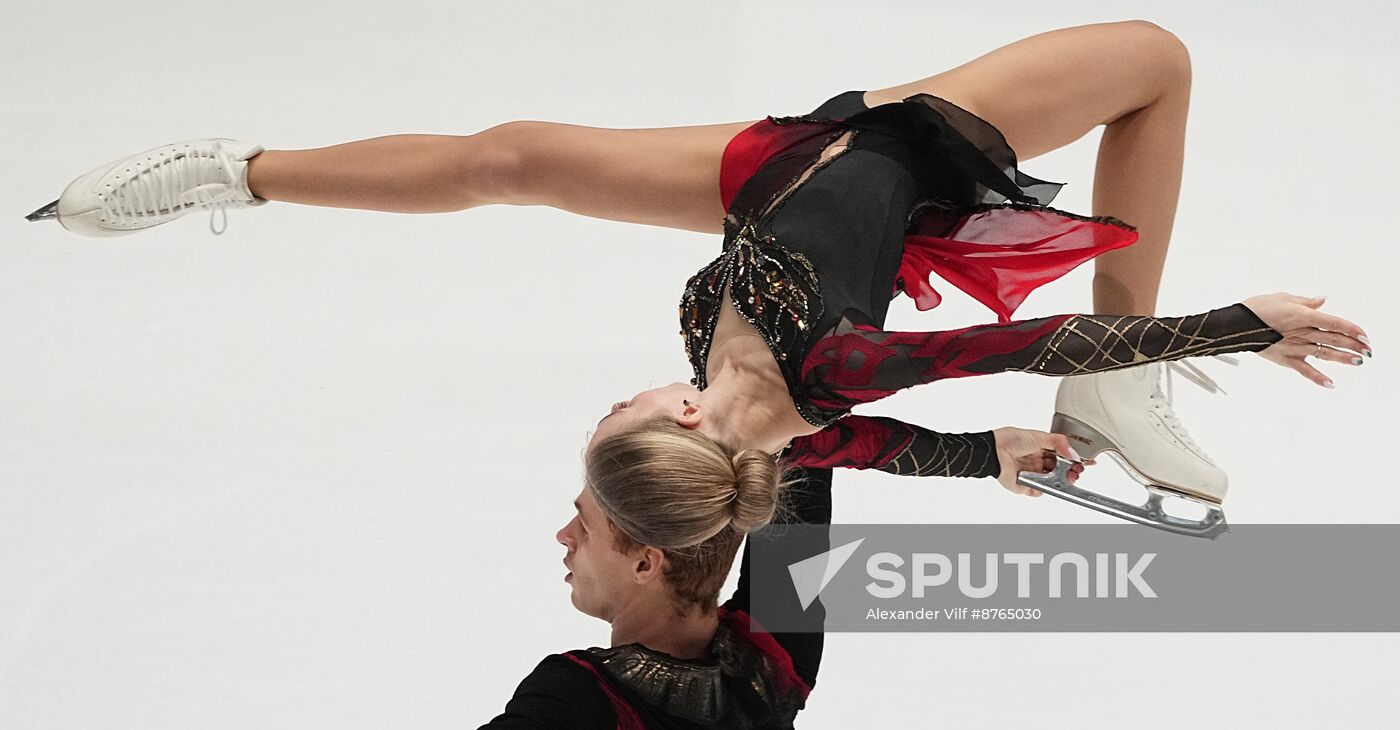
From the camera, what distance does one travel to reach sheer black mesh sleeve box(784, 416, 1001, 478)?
2.53 metres

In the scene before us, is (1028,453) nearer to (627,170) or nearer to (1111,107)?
(1111,107)

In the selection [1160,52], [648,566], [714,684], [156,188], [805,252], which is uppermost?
[1160,52]

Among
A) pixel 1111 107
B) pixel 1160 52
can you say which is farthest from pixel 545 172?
pixel 1160 52

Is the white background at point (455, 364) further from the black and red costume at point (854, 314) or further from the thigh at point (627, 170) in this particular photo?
the thigh at point (627, 170)

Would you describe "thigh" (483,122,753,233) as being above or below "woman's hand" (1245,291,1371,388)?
above

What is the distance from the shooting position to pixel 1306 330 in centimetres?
200

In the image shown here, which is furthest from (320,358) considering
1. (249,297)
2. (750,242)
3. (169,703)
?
(750,242)

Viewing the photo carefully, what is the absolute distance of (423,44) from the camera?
456cm

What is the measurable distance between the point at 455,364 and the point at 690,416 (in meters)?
1.70

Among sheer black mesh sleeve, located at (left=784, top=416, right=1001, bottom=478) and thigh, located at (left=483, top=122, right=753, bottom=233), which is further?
thigh, located at (left=483, top=122, right=753, bottom=233)

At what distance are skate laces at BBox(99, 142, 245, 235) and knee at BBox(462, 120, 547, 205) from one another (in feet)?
2.07

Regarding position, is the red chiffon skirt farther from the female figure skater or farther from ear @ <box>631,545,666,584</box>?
ear @ <box>631,545,666,584</box>

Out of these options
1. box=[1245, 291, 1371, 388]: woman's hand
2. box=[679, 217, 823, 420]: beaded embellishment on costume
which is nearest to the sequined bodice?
box=[679, 217, 823, 420]: beaded embellishment on costume

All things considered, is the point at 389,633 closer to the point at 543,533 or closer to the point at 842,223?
the point at 543,533
